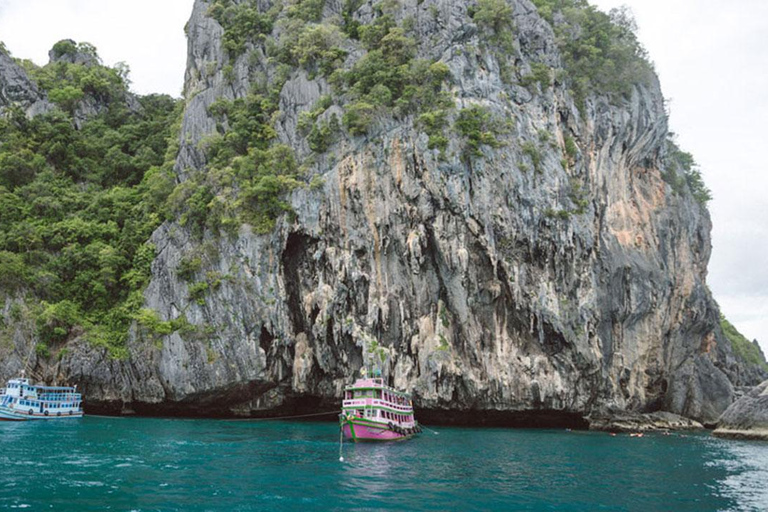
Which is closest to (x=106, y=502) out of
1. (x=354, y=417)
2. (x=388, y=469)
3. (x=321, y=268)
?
(x=388, y=469)

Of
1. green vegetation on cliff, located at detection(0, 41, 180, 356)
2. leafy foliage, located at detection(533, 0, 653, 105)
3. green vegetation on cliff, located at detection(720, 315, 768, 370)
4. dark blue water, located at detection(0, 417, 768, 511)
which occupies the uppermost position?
leafy foliage, located at detection(533, 0, 653, 105)

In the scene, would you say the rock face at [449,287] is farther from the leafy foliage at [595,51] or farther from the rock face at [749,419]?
the rock face at [749,419]

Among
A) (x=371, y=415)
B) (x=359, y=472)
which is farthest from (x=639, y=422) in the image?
(x=359, y=472)

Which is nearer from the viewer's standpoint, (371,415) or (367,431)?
(367,431)

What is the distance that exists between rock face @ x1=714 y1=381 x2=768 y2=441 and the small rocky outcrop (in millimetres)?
4150

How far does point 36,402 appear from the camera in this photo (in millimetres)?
39562

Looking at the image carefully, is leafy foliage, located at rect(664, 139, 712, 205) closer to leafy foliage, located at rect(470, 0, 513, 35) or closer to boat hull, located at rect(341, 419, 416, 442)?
leafy foliage, located at rect(470, 0, 513, 35)

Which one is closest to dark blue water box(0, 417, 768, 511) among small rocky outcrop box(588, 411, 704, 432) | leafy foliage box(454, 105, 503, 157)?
small rocky outcrop box(588, 411, 704, 432)

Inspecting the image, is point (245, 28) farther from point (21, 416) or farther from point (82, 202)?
point (21, 416)

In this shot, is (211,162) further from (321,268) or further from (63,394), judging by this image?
(63,394)

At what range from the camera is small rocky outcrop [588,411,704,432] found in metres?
40.2

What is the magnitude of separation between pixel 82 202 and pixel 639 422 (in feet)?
175

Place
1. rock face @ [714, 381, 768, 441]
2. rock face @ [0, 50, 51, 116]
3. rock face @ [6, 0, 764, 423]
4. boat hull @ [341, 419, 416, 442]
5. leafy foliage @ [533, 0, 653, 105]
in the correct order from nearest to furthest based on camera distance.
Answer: boat hull @ [341, 419, 416, 442] < rock face @ [714, 381, 768, 441] < rock face @ [6, 0, 764, 423] < leafy foliage @ [533, 0, 653, 105] < rock face @ [0, 50, 51, 116]

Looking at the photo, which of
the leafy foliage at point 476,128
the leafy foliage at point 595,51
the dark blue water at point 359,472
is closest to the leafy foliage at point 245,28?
the leafy foliage at point 476,128
